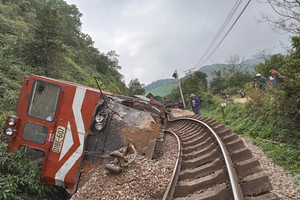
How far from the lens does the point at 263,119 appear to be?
8039 millimetres

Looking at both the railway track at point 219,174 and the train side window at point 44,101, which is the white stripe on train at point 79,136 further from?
the railway track at point 219,174

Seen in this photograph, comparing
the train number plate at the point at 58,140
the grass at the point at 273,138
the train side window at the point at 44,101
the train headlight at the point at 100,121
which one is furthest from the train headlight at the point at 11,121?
the grass at the point at 273,138

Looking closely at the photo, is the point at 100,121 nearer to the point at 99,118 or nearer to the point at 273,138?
the point at 99,118

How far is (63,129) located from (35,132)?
613mm

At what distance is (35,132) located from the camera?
4055 millimetres

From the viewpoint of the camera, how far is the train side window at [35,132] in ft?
13.2

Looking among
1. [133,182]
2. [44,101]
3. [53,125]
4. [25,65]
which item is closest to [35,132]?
[53,125]

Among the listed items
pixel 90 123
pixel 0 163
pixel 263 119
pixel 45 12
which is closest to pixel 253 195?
pixel 90 123

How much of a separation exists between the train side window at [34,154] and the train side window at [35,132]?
22 centimetres

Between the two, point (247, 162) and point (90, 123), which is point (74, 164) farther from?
point (247, 162)

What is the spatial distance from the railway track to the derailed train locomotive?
126 centimetres

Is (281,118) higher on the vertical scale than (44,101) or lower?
higher

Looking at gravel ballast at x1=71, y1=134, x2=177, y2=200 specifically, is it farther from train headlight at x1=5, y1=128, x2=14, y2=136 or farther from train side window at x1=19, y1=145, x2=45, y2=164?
train headlight at x1=5, y1=128, x2=14, y2=136

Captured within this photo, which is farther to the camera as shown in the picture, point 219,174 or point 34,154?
point 34,154
